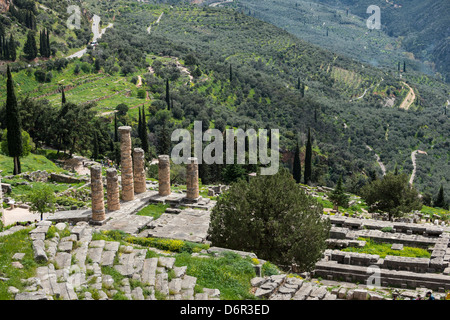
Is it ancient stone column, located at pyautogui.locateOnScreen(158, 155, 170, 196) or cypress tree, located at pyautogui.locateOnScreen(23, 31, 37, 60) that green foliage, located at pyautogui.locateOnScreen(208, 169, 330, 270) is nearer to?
ancient stone column, located at pyautogui.locateOnScreen(158, 155, 170, 196)

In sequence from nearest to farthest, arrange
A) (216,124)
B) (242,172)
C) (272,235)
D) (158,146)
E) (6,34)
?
(272,235) → (242,172) → (158,146) → (216,124) → (6,34)

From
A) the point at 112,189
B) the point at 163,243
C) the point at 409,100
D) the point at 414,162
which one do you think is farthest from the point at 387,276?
the point at 409,100

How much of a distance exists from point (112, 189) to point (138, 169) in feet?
14.0

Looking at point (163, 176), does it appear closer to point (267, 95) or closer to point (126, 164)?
point (126, 164)

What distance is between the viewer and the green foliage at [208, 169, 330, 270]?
84.5 ft

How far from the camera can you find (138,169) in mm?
37094

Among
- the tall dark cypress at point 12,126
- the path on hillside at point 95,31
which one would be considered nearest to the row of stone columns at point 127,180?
the tall dark cypress at point 12,126

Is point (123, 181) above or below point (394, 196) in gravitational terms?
above

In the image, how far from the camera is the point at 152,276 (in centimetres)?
1988

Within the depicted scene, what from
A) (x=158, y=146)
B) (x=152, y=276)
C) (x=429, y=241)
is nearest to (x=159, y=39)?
(x=158, y=146)

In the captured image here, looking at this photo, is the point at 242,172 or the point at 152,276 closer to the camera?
the point at 152,276

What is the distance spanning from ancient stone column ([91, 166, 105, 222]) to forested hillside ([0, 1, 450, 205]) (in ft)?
84.8

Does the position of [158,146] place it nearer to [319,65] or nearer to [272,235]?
[272,235]
